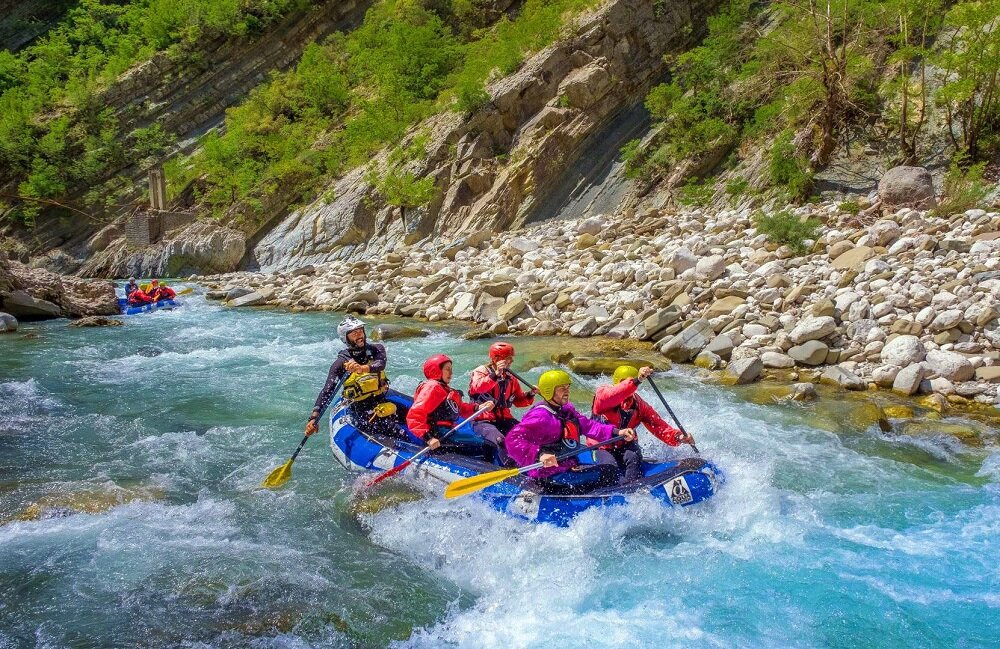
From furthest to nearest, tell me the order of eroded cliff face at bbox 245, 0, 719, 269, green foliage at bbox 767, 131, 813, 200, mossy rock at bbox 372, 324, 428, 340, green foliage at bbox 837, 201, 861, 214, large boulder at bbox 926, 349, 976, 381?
eroded cliff face at bbox 245, 0, 719, 269, green foliage at bbox 767, 131, 813, 200, green foliage at bbox 837, 201, 861, 214, mossy rock at bbox 372, 324, 428, 340, large boulder at bbox 926, 349, 976, 381

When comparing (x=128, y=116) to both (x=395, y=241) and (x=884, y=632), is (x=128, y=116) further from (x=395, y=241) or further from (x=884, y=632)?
(x=884, y=632)

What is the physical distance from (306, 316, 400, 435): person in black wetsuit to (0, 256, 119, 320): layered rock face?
→ 37.0ft

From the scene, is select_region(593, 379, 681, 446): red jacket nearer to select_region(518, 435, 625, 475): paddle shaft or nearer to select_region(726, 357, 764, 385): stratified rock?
select_region(518, 435, 625, 475): paddle shaft

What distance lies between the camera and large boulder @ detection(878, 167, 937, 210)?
10641 mm

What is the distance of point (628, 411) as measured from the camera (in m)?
5.10

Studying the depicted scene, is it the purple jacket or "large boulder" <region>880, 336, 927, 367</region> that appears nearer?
the purple jacket

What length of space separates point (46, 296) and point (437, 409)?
12642 mm

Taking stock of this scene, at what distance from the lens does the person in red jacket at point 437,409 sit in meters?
5.19

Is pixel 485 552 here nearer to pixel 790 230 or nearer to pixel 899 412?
pixel 899 412

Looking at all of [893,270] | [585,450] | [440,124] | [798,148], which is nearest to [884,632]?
[585,450]

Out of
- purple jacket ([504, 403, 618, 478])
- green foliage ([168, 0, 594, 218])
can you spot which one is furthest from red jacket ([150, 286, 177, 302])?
purple jacket ([504, 403, 618, 478])

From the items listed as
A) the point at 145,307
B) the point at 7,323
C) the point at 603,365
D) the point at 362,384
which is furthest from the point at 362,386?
the point at 145,307

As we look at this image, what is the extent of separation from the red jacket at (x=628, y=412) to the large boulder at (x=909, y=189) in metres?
7.88

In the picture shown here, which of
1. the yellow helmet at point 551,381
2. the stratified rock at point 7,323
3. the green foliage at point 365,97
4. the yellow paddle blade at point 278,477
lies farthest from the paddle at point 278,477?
the green foliage at point 365,97
